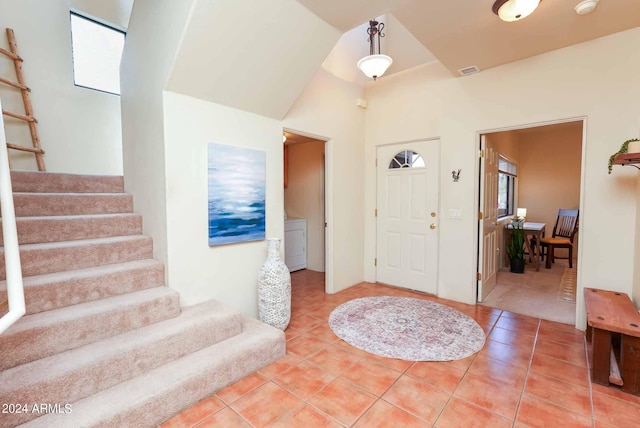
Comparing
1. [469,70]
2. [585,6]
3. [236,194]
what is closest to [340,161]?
[236,194]

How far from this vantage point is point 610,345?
79.1 inches

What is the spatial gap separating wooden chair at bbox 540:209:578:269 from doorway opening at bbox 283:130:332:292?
4020 mm

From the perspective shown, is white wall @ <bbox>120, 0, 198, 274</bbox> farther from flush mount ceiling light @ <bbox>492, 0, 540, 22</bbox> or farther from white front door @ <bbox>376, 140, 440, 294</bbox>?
white front door @ <bbox>376, 140, 440, 294</bbox>

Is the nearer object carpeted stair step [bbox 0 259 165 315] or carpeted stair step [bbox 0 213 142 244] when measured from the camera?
carpeted stair step [bbox 0 259 165 315]

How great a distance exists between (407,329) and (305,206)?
9.95 feet

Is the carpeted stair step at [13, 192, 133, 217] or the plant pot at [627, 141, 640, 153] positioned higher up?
the plant pot at [627, 141, 640, 153]

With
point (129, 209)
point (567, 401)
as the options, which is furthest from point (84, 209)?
point (567, 401)

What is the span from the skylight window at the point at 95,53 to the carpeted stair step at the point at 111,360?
12.0 ft

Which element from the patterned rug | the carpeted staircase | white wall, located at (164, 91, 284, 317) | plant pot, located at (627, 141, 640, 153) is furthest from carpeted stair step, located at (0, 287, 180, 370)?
the patterned rug

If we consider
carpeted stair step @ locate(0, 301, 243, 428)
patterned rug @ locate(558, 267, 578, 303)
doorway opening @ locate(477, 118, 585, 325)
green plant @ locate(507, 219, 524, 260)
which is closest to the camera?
carpeted stair step @ locate(0, 301, 243, 428)

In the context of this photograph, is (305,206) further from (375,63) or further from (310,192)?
(375,63)

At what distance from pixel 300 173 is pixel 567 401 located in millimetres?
4485

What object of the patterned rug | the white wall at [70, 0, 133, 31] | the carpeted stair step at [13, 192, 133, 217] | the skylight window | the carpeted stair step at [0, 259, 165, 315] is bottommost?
the patterned rug

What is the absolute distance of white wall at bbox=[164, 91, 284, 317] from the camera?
2.45m
